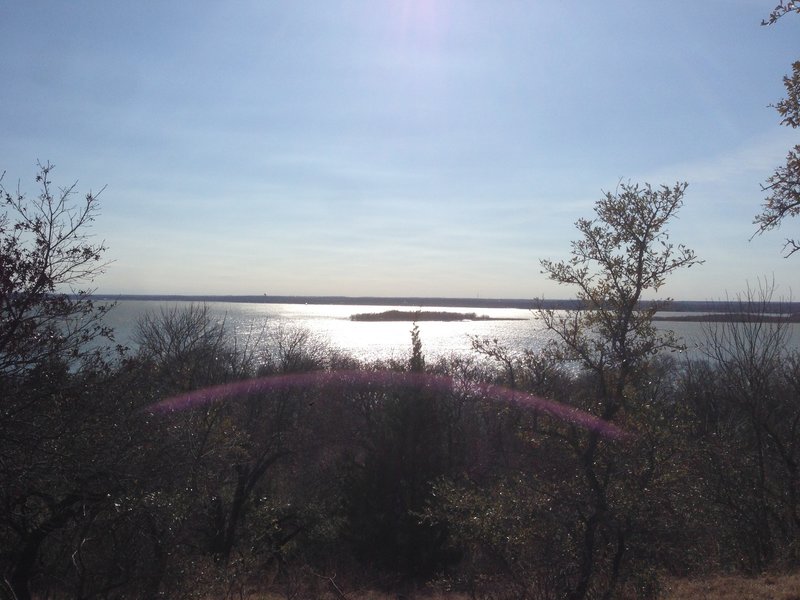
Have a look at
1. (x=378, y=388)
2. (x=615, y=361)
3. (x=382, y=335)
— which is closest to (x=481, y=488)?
(x=615, y=361)

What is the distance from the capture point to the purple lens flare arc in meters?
8.41

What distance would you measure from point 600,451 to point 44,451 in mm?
6188

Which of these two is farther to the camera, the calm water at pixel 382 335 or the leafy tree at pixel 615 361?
the calm water at pixel 382 335

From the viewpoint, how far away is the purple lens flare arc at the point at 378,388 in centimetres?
841

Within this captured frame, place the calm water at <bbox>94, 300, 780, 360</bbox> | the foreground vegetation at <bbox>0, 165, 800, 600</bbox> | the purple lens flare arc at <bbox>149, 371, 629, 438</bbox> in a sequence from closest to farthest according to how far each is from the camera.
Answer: the foreground vegetation at <bbox>0, 165, 800, 600</bbox>, the purple lens flare arc at <bbox>149, 371, 629, 438</bbox>, the calm water at <bbox>94, 300, 780, 360</bbox>

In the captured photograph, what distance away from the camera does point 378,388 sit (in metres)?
35.9

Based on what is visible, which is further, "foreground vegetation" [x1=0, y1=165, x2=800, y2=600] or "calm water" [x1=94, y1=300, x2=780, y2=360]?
"calm water" [x1=94, y1=300, x2=780, y2=360]

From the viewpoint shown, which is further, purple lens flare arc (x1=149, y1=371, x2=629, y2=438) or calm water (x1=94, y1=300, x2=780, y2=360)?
calm water (x1=94, y1=300, x2=780, y2=360)

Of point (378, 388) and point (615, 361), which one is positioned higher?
point (615, 361)

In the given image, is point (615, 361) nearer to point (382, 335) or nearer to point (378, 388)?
point (378, 388)

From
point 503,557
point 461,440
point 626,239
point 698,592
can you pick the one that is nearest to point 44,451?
point 503,557

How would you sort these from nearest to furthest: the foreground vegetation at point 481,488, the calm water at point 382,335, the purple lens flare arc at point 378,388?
the foreground vegetation at point 481,488 < the purple lens flare arc at point 378,388 < the calm water at point 382,335

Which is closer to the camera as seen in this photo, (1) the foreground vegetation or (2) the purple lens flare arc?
(1) the foreground vegetation

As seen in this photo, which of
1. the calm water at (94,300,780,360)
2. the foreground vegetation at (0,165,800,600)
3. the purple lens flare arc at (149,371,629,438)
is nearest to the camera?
the foreground vegetation at (0,165,800,600)
